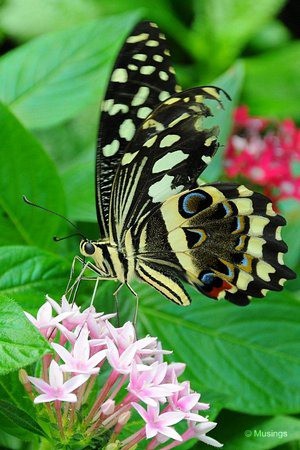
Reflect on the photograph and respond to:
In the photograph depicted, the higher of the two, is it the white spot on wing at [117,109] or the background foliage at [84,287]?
the white spot on wing at [117,109]

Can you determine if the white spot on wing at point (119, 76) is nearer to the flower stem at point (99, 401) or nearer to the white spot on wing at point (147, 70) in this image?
the white spot on wing at point (147, 70)

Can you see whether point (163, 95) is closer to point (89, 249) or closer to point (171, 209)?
point (171, 209)

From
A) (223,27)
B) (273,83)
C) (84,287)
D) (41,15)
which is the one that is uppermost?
(84,287)

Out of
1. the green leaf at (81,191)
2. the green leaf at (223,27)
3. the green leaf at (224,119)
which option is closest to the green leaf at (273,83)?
the green leaf at (223,27)

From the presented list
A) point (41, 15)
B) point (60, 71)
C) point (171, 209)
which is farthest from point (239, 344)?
point (41, 15)

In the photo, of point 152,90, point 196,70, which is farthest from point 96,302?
point 196,70

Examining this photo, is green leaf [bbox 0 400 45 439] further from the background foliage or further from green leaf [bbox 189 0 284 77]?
green leaf [bbox 189 0 284 77]
